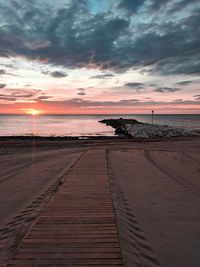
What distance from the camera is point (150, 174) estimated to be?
10.1 metres

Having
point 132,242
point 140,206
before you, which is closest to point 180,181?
point 140,206

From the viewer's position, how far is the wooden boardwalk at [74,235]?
3.18m

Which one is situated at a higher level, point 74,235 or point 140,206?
point 74,235

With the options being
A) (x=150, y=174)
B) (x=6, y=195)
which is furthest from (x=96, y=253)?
(x=150, y=174)

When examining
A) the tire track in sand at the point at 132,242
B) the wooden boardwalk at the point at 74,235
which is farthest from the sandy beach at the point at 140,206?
the wooden boardwalk at the point at 74,235

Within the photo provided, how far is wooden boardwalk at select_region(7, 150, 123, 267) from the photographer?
3.18 metres

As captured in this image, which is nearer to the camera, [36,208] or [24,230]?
[24,230]

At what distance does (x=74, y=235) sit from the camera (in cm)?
386

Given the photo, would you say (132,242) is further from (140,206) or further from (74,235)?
(140,206)

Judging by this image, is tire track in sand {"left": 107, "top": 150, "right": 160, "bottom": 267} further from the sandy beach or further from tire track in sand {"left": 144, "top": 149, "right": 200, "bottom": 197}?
tire track in sand {"left": 144, "top": 149, "right": 200, "bottom": 197}

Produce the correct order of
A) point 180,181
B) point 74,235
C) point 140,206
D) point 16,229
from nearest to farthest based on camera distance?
point 74,235 → point 16,229 → point 140,206 → point 180,181

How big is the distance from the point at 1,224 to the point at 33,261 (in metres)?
2.74

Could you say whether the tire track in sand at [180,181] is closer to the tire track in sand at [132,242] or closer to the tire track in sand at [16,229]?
the tire track in sand at [132,242]

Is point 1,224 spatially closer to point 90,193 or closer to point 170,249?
point 90,193
